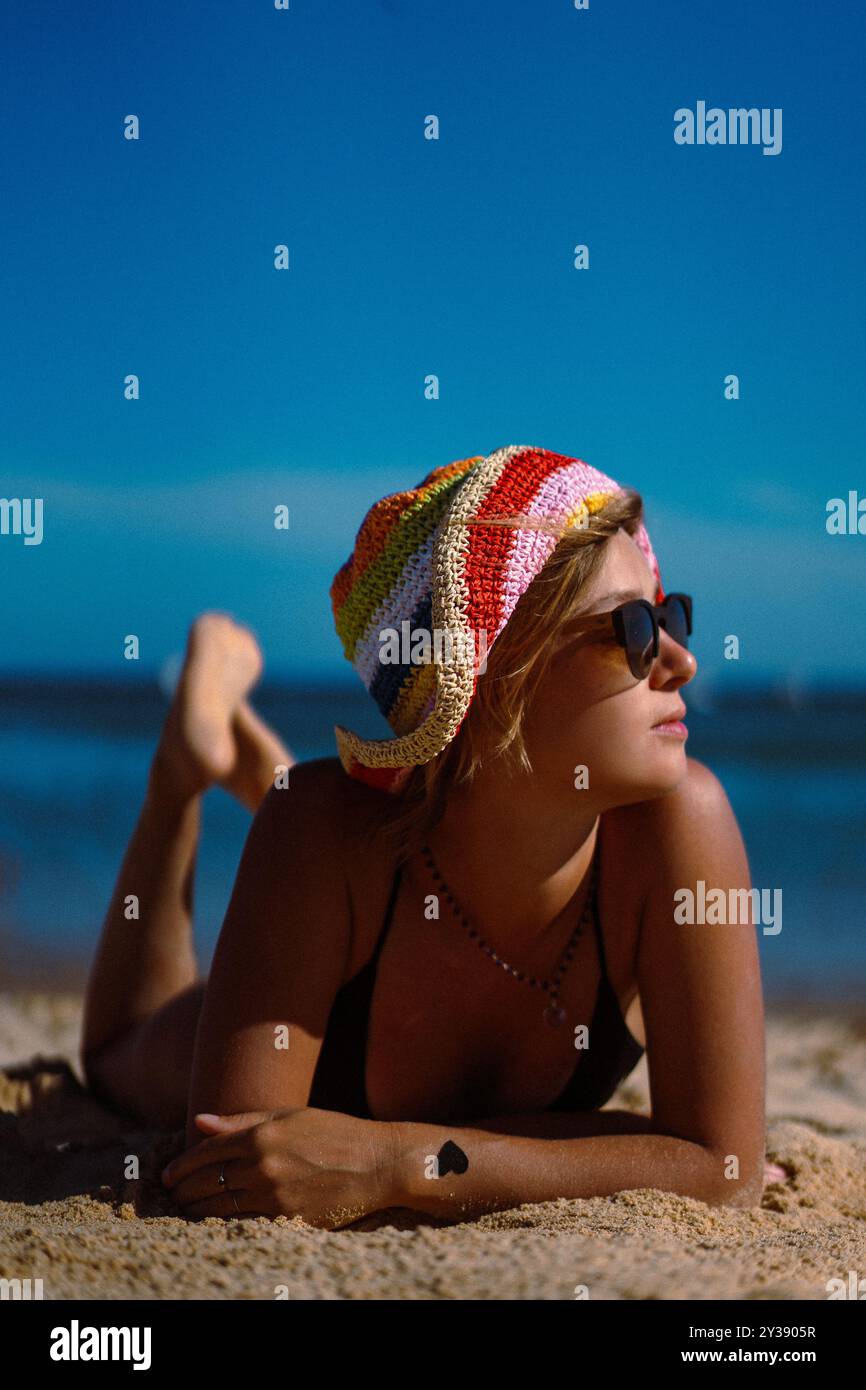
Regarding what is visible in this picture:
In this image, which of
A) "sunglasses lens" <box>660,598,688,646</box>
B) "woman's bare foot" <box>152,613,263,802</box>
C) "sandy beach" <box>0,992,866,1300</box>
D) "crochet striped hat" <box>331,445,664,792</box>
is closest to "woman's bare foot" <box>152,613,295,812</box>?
"woman's bare foot" <box>152,613,263,802</box>

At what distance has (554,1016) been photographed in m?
2.81

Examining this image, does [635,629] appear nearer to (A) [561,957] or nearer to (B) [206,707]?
(A) [561,957]

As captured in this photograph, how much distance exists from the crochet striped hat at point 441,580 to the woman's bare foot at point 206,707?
122 centimetres

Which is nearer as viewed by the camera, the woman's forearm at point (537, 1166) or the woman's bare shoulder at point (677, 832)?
the woman's forearm at point (537, 1166)

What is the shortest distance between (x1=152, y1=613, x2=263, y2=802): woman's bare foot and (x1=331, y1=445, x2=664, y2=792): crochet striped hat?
1.22 metres

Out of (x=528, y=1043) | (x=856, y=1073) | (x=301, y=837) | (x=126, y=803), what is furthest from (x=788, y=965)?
(x=126, y=803)

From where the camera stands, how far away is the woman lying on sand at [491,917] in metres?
2.41

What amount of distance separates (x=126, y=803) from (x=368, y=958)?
11.3 m

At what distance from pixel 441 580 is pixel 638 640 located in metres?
0.41

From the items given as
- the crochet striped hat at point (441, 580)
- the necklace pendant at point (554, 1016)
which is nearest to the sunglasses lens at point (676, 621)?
the crochet striped hat at point (441, 580)

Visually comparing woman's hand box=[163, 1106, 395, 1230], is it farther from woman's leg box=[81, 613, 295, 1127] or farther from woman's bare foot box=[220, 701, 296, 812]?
woman's bare foot box=[220, 701, 296, 812]

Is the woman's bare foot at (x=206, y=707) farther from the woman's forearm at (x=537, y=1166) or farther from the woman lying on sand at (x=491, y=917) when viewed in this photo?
the woman's forearm at (x=537, y=1166)

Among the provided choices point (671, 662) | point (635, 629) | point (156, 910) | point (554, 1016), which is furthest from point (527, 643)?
point (156, 910)
